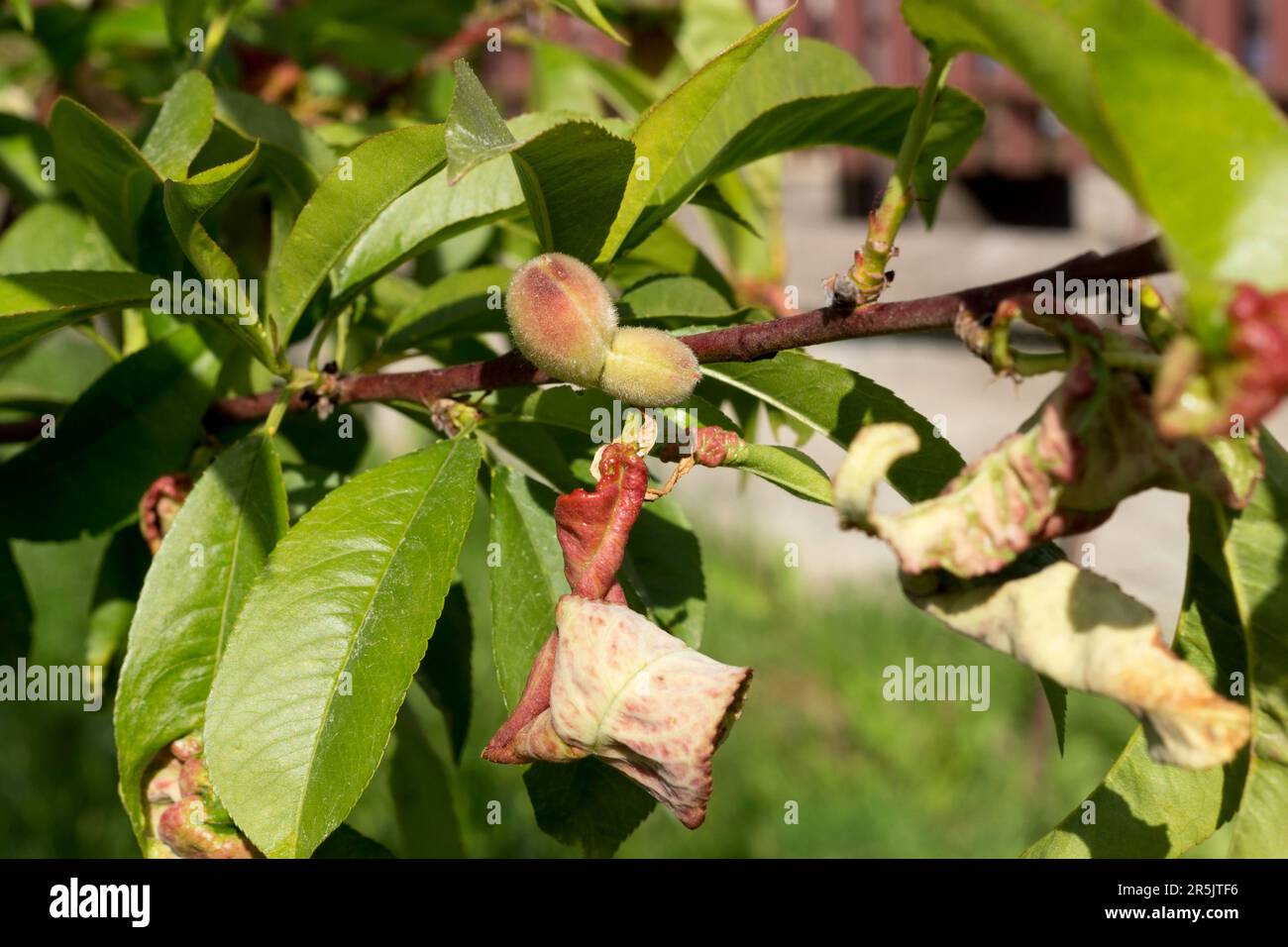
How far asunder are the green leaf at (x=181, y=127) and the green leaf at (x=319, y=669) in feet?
1.02

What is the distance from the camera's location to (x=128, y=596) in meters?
1.32

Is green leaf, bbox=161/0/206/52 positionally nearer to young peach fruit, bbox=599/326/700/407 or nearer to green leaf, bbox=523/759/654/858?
young peach fruit, bbox=599/326/700/407

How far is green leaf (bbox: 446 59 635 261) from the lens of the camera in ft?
2.27

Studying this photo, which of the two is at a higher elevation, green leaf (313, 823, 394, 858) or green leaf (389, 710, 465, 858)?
green leaf (389, 710, 465, 858)

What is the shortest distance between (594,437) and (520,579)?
13 centimetres

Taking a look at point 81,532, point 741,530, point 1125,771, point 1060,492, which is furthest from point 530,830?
point 1060,492

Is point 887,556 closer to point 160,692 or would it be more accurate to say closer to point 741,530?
point 741,530

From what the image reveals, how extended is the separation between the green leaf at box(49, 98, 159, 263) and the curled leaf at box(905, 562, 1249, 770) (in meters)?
0.70

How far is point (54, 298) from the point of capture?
90 centimetres

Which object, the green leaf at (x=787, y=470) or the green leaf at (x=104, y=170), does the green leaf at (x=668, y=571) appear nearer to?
the green leaf at (x=787, y=470)

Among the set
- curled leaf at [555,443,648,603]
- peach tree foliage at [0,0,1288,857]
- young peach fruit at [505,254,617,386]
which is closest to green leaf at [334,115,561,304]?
peach tree foliage at [0,0,1288,857]

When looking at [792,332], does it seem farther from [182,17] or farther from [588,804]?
[182,17]

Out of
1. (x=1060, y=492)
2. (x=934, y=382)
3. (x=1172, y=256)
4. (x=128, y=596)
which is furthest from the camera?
(x=934, y=382)
